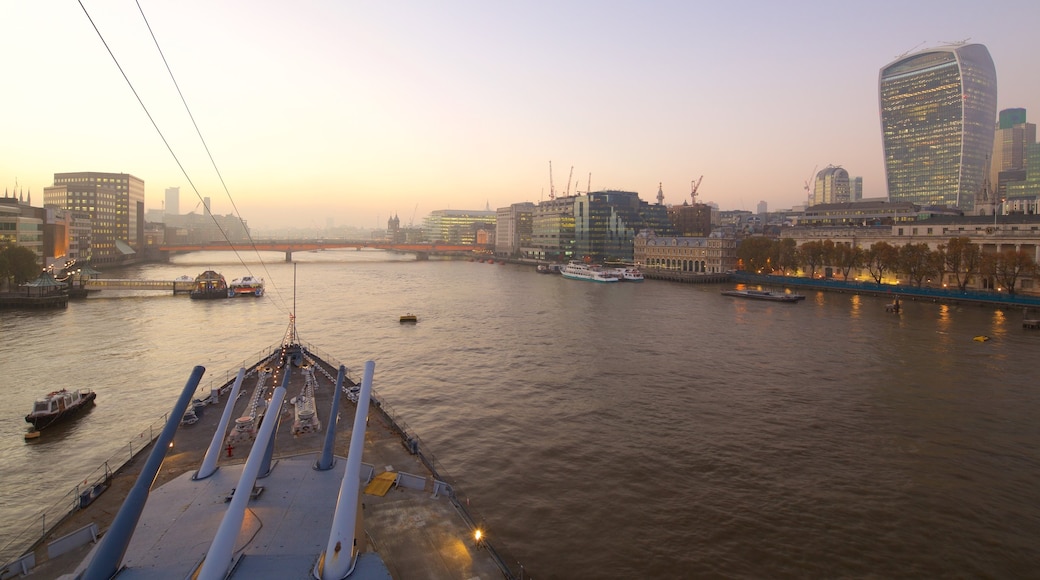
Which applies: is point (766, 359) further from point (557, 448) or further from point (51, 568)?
point (51, 568)

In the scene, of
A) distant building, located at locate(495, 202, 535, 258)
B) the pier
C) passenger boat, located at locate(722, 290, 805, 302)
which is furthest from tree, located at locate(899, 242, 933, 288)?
distant building, located at locate(495, 202, 535, 258)

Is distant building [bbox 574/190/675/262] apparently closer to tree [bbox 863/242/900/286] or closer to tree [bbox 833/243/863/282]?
tree [bbox 833/243/863/282]

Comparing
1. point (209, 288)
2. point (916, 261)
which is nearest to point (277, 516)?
point (209, 288)

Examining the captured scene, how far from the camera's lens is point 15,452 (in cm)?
1820

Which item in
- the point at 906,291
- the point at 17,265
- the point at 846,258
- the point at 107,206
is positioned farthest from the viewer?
the point at 107,206

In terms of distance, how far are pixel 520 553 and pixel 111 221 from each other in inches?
5565

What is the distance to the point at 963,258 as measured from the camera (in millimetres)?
62188

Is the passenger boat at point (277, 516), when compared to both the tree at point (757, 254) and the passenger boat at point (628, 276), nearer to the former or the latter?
the passenger boat at point (628, 276)

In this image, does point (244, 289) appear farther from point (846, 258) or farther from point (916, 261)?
point (916, 261)

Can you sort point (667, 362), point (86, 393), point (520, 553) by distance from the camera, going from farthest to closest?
point (667, 362), point (86, 393), point (520, 553)

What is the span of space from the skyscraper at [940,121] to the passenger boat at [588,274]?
11264cm

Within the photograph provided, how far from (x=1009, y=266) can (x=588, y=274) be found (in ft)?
166

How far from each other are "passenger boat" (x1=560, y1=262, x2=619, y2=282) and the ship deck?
73.8m

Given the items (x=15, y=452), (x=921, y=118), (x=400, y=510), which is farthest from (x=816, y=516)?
(x=921, y=118)
